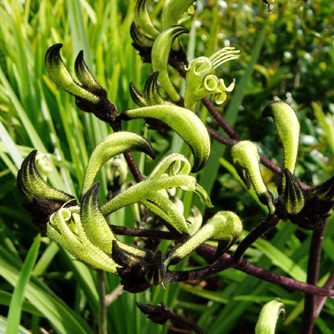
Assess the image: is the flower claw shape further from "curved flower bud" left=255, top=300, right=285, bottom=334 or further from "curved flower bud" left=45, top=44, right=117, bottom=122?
"curved flower bud" left=255, top=300, right=285, bottom=334

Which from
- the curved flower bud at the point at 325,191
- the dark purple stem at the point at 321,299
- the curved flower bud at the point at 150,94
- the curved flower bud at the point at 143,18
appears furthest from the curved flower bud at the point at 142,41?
the dark purple stem at the point at 321,299

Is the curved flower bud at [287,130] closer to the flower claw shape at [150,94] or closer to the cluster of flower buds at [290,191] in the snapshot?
the cluster of flower buds at [290,191]

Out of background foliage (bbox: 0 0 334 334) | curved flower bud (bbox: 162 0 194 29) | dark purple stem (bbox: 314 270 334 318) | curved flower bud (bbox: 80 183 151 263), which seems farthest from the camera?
background foliage (bbox: 0 0 334 334)

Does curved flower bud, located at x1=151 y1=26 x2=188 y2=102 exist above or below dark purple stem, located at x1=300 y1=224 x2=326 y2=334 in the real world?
above

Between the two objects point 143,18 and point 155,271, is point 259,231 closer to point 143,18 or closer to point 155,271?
point 155,271

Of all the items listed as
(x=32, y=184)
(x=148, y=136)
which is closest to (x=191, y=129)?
(x=32, y=184)

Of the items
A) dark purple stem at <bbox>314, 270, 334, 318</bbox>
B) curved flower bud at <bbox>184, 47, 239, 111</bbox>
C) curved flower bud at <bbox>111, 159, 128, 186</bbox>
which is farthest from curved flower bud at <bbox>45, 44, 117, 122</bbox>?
dark purple stem at <bbox>314, 270, 334, 318</bbox>
